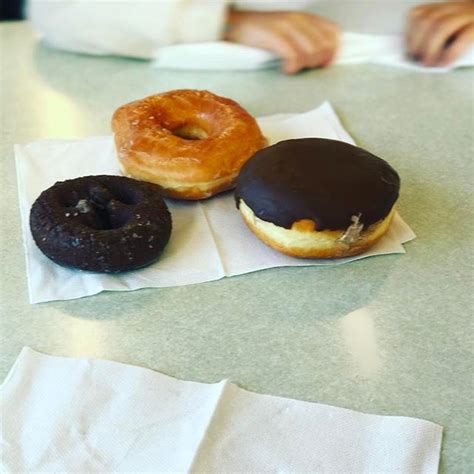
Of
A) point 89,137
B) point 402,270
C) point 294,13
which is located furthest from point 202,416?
point 294,13

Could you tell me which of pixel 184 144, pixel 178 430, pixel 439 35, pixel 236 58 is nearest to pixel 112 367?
pixel 178 430

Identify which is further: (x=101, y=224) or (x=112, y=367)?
(x=101, y=224)

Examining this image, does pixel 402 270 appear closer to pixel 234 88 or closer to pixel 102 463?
pixel 102 463

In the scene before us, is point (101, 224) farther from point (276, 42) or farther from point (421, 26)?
A: point (421, 26)

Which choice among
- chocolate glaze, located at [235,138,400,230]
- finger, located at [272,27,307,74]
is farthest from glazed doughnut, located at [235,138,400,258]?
finger, located at [272,27,307,74]

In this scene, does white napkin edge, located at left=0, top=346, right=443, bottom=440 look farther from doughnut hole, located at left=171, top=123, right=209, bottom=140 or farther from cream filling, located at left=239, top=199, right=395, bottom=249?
doughnut hole, located at left=171, top=123, right=209, bottom=140
